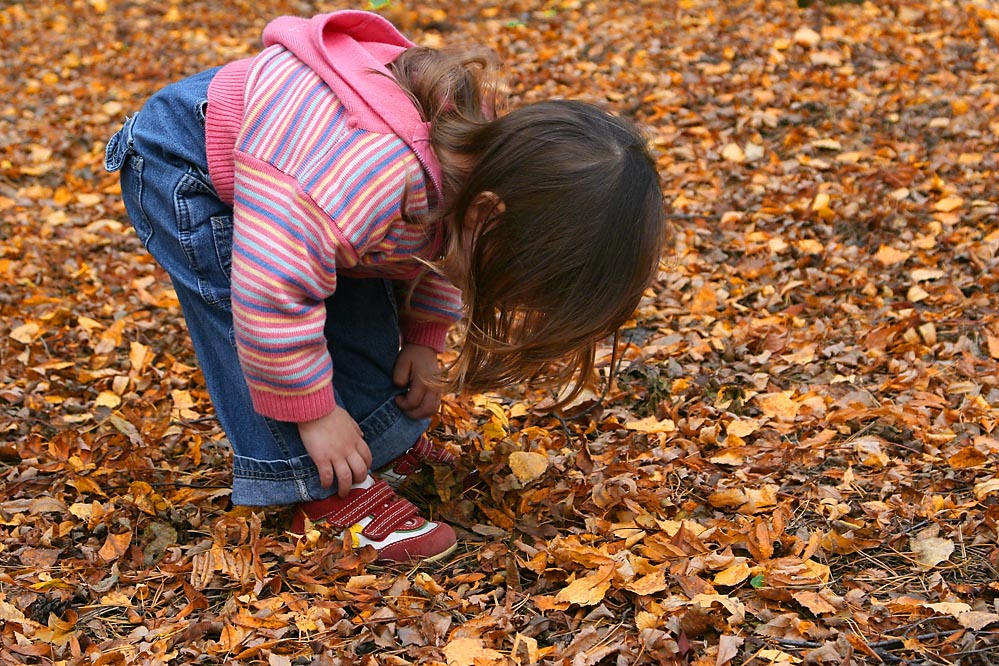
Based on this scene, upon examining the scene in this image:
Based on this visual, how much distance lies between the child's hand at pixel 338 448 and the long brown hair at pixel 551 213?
0.34 meters

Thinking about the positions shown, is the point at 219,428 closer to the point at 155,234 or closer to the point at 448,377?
the point at 155,234

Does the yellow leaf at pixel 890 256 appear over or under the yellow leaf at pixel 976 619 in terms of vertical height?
under

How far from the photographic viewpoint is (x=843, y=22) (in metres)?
4.84

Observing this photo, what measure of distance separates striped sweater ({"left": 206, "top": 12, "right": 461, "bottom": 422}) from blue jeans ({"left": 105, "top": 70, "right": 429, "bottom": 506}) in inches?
4.0

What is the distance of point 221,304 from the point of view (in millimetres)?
2008

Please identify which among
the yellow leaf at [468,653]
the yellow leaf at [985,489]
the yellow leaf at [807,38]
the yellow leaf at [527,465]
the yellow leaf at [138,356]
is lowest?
the yellow leaf at [138,356]

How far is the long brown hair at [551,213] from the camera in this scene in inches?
66.4

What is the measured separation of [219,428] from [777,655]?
1525 mm

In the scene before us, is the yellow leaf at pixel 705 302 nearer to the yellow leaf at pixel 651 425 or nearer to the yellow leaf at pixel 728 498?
the yellow leaf at pixel 651 425

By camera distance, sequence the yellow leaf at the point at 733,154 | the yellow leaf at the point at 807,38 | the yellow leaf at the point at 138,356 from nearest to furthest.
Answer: the yellow leaf at the point at 138,356 < the yellow leaf at the point at 733,154 < the yellow leaf at the point at 807,38

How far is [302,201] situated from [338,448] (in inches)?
21.2

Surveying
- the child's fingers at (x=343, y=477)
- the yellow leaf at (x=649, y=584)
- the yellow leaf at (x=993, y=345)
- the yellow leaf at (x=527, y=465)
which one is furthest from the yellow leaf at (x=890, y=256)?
the child's fingers at (x=343, y=477)

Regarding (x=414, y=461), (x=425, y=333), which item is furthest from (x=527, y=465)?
(x=425, y=333)

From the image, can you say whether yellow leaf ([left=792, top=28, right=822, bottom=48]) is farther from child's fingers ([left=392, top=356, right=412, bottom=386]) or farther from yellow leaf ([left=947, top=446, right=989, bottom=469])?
child's fingers ([left=392, top=356, right=412, bottom=386])
